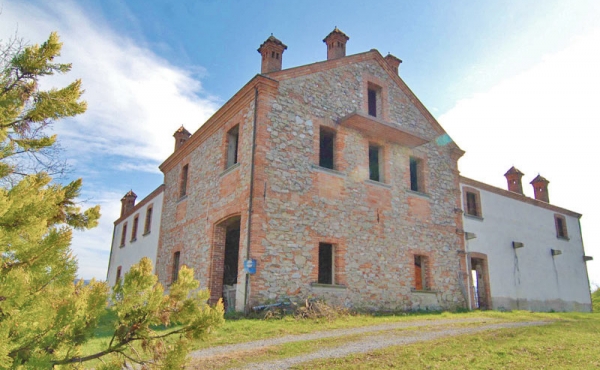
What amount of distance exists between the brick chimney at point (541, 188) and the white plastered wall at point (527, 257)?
0.94 metres

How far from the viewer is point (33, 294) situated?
2.97 meters

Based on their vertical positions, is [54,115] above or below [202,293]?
above

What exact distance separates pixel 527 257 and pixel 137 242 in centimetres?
1881

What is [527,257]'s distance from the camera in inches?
751

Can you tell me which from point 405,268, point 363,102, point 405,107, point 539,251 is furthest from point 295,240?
point 539,251

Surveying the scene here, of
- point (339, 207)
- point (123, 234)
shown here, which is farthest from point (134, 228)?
point (339, 207)

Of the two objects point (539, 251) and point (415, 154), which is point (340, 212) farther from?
point (539, 251)

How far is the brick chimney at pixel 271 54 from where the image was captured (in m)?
13.6

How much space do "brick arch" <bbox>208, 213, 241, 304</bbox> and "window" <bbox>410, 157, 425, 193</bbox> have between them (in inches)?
276

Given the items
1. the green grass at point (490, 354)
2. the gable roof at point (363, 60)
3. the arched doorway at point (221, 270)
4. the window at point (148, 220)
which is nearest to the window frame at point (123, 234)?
the window at point (148, 220)

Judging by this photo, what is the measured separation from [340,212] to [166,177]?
33.1ft

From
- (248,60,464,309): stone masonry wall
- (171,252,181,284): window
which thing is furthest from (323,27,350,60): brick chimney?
(171,252,181,284): window

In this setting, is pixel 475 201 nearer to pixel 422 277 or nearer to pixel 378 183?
pixel 422 277

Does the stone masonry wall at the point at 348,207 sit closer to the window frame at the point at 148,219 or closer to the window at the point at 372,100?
the window at the point at 372,100
